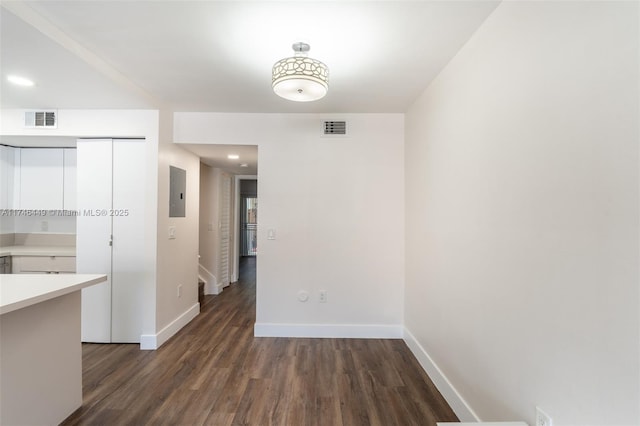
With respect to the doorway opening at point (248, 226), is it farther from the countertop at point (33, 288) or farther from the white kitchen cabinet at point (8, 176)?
the countertop at point (33, 288)

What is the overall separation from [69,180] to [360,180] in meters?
3.47

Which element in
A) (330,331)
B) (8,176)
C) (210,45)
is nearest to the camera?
(210,45)

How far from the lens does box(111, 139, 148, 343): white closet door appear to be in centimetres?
276

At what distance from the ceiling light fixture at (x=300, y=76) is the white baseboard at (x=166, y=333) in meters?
2.70

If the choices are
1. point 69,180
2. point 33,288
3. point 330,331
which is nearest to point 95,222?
point 69,180

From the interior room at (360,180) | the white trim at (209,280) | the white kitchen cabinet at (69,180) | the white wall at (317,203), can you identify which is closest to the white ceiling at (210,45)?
the interior room at (360,180)

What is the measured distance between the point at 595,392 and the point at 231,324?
3.26 m

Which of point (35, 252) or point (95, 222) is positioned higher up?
point (95, 222)

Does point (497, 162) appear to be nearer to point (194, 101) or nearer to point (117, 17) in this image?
point (117, 17)

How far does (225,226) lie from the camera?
15.8 ft

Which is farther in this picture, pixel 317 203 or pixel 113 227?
pixel 317 203

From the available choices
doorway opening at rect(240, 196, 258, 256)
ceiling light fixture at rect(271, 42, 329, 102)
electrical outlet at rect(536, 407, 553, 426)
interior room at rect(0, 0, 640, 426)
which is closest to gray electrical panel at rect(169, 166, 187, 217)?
interior room at rect(0, 0, 640, 426)

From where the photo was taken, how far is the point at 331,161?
10.1ft

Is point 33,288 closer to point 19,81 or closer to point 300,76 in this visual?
point 19,81
